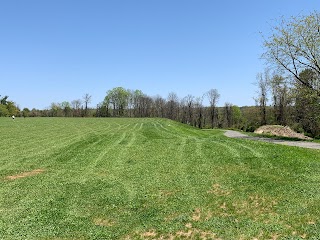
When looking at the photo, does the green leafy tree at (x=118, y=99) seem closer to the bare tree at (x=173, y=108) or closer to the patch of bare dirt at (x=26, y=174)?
the bare tree at (x=173, y=108)

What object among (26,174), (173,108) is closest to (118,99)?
(173,108)

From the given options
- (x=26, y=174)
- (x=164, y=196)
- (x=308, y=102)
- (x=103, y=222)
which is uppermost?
(x=308, y=102)

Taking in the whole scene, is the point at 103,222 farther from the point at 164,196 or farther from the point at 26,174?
the point at 26,174

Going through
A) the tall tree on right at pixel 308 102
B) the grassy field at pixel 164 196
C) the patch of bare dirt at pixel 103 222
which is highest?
the tall tree on right at pixel 308 102

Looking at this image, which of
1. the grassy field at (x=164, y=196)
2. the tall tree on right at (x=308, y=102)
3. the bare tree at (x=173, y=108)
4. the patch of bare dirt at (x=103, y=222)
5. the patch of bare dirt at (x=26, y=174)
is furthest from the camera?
the bare tree at (x=173, y=108)

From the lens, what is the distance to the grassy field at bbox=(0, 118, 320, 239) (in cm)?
806

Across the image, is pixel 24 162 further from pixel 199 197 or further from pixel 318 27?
pixel 318 27

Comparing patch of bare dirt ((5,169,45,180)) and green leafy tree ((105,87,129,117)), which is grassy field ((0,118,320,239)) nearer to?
patch of bare dirt ((5,169,45,180))

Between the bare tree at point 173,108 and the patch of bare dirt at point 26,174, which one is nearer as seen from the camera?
the patch of bare dirt at point 26,174

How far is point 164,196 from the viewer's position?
1074 cm

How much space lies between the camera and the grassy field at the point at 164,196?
806 centimetres

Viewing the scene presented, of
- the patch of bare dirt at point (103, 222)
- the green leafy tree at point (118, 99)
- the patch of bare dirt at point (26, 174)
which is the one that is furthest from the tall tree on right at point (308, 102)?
A: the green leafy tree at point (118, 99)

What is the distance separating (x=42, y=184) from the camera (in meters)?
12.4

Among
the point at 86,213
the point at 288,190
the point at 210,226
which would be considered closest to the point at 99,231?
the point at 86,213
